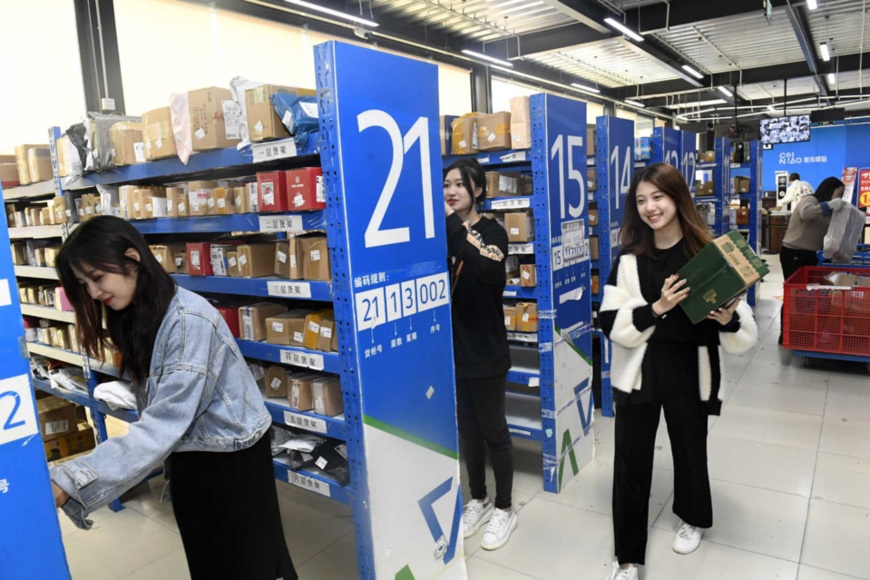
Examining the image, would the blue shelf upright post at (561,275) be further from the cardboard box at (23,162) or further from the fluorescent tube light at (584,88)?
the fluorescent tube light at (584,88)

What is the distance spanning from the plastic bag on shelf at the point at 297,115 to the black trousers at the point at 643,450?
65.9 inches

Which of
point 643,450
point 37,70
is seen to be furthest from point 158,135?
point 37,70

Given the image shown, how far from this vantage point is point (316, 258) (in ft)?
7.07

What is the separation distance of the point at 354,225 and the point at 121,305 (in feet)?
2.44

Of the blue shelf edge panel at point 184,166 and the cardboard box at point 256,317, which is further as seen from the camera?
the cardboard box at point 256,317

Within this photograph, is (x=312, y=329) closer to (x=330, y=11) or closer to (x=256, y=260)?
(x=256, y=260)

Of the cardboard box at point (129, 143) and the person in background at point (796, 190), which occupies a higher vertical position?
the cardboard box at point (129, 143)

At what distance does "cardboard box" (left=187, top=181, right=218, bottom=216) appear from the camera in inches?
100

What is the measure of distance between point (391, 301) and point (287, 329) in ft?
1.72

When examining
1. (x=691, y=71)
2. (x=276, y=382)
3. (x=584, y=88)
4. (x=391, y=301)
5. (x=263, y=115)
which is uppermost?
(x=691, y=71)

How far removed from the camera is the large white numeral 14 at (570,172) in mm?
3343

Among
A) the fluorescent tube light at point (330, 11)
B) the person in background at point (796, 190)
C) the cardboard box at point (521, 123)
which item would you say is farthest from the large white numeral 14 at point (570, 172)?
the person in background at point (796, 190)

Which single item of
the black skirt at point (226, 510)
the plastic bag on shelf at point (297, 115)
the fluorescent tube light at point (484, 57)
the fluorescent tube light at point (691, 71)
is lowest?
the black skirt at point (226, 510)

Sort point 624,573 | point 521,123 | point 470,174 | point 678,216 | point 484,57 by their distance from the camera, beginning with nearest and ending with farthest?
point 678,216
point 624,573
point 470,174
point 521,123
point 484,57
